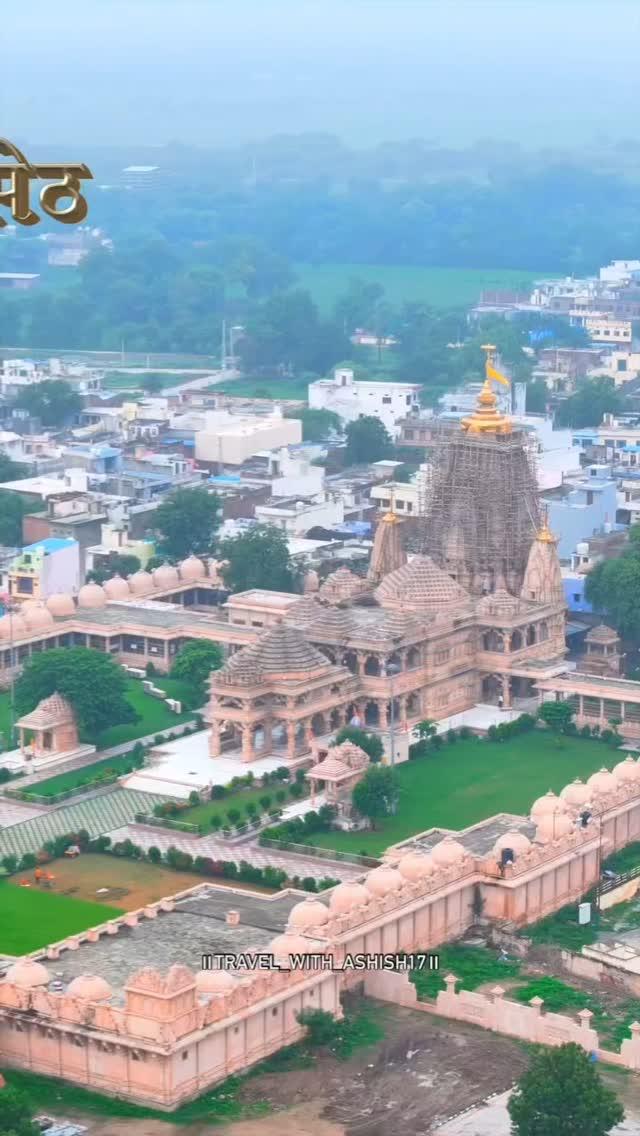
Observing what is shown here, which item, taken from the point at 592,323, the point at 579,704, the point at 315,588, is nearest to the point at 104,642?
the point at 315,588

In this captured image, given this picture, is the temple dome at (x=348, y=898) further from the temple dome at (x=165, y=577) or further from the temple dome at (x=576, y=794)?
the temple dome at (x=165, y=577)

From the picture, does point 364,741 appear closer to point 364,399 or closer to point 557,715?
point 557,715

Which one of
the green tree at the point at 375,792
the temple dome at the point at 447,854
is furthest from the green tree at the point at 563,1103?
the green tree at the point at 375,792

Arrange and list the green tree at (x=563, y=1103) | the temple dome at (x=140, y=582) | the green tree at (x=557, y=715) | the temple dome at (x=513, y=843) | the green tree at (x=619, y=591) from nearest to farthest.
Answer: the green tree at (x=563, y=1103) → the temple dome at (x=513, y=843) → the green tree at (x=557, y=715) → the green tree at (x=619, y=591) → the temple dome at (x=140, y=582)

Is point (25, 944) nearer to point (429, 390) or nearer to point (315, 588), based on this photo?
point (315, 588)

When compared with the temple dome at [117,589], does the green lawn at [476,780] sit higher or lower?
lower

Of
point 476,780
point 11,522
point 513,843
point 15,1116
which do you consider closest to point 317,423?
point 11,522
